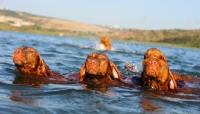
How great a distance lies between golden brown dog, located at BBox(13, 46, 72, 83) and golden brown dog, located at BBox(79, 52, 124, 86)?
63 centimetres

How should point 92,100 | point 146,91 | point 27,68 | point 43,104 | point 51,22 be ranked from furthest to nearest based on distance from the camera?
point 51,22 < point 27,68 < point 146,91 < point 92,100 < point 43,104

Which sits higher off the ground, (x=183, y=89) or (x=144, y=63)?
(x=144, y=63)

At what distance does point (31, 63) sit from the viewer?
Answer: 25.7ft

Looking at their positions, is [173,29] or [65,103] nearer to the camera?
[65,103]

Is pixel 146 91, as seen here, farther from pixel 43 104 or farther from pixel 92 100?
pixel 43 104

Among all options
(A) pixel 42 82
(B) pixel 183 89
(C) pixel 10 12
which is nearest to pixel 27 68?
(A) pixel 42 82

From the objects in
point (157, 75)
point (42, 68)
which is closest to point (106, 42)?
point (42, 68)

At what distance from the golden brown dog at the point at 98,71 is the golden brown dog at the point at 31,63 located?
63 cm

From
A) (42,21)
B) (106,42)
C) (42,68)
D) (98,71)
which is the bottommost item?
(42,21)

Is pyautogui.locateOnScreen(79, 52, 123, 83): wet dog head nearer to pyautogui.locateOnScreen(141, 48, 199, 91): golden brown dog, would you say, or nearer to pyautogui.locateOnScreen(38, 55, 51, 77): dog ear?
pyautogui.locateOnScreen(141, 48, 199, 91): golden brown dog

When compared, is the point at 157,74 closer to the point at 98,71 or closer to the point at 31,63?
the point at 98,71

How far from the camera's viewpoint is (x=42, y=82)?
24.9ft

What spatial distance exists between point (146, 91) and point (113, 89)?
2.15 feet

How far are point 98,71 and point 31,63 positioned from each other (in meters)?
1.51
